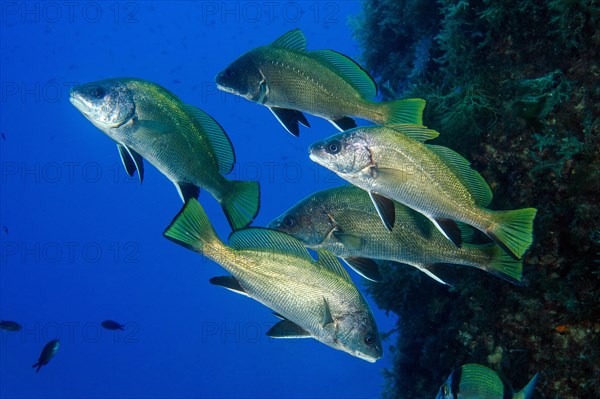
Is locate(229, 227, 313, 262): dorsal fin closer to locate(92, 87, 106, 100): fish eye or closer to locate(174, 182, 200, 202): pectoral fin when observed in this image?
locate(174, 182, 200, 202): pectoral fin

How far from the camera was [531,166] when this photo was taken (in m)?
4.26

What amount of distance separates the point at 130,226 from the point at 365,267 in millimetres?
58573

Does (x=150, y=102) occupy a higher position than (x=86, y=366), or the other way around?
(x=150, y=102)

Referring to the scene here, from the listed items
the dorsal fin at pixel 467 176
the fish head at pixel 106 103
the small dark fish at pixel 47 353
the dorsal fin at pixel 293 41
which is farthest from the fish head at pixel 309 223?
the small dark fish at pixel 47 353

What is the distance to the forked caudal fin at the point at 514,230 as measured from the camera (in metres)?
2.93

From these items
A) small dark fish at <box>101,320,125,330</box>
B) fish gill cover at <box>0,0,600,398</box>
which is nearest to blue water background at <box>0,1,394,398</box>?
fish gill cover at <box>0,0,600,398</box>

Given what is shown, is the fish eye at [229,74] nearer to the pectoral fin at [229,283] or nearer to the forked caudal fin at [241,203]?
the forked caudal fin at [241,203]

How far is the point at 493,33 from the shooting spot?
482cm

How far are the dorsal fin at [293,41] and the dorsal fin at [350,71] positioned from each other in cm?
21

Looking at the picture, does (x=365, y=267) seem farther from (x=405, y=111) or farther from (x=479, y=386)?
(x=405, y=111)

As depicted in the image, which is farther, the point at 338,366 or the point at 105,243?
the point at 105,243

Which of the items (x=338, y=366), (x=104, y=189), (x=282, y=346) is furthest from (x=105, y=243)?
(x=338, y=366)

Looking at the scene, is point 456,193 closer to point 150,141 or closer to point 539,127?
point 539,127

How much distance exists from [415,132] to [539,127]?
175cm
